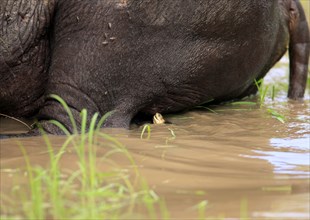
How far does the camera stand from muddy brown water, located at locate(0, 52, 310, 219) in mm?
1990

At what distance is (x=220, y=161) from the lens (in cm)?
252

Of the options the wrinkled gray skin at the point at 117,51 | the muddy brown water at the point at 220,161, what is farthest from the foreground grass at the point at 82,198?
the wrinkled gray skin at the point at 117,51

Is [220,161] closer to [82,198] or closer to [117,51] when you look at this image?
[82,198]

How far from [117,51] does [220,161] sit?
39.3 inches

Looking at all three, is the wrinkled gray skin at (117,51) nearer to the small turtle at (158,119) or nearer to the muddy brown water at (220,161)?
the small turtle at (158,119)

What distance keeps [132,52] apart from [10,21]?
0.62 meters

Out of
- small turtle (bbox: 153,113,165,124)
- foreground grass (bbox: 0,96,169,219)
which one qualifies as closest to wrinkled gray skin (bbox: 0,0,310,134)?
small turtle (bbox: 153,113,165,124)

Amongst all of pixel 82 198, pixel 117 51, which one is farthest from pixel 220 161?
pixel 117 51

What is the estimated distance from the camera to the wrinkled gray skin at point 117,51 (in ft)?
10.7

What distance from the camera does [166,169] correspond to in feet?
7.75

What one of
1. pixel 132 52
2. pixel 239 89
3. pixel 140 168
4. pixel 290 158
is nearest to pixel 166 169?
pixel 140 168

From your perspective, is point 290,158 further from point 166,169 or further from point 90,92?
point 90,92

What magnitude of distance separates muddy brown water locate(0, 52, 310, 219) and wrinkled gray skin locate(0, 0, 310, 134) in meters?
0.19

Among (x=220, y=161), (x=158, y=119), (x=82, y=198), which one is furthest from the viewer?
(x=158, y=119)
